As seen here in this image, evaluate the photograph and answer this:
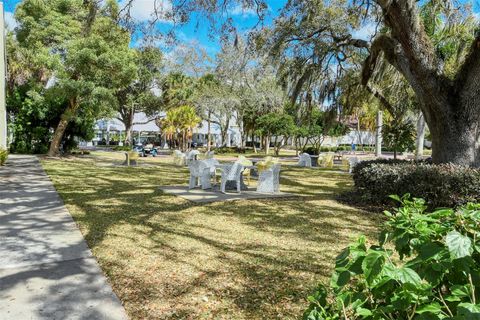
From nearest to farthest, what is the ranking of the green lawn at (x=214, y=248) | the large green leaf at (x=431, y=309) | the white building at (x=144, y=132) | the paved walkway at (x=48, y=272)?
the large green leaf at (x=431, y=309) < the paved walkway at (x=48, y=272) < the green lawn at (x=214, y=248) < the white building at (x=144, y=132)

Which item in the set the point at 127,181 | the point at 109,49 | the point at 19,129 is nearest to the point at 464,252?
the point at 127,181

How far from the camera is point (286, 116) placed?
2483cm

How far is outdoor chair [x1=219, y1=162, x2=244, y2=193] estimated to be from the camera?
323 inches

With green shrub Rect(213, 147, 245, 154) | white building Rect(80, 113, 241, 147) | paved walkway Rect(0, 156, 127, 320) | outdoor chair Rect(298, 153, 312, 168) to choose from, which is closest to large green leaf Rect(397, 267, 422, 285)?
paved walkway Rect(0, 156, 127, 320)

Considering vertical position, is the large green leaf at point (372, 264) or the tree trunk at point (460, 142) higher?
the tree trunk at point (460, 142)

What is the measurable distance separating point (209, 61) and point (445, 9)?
75.2 ft

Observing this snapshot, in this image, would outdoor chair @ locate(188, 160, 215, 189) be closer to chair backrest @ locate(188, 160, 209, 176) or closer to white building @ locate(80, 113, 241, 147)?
chair backrest @ locate(188, 160, 209, 176)

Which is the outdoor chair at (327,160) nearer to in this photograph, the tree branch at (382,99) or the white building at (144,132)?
the tree branch at (382,99)

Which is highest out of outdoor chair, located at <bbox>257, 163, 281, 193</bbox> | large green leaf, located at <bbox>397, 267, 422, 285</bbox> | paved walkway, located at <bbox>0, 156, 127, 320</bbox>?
large green leaf, located at <bbox>397, 267, 422, 285</bbox>

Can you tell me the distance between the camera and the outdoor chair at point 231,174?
8.21 metres

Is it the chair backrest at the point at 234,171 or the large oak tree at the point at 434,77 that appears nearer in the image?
the large oak tree at the point at 434,77

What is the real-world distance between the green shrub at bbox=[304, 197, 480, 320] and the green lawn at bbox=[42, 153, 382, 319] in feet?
1.15

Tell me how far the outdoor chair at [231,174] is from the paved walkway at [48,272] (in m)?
3.36

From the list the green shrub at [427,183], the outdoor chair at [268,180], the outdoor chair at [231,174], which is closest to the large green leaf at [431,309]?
the green shrub at [427,183]
